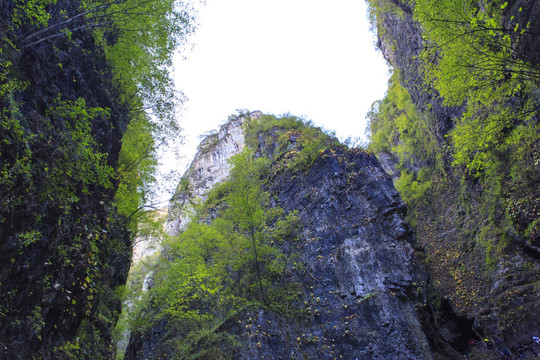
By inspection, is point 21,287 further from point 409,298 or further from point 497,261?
point 497,261

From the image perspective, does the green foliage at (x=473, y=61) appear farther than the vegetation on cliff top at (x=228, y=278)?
No

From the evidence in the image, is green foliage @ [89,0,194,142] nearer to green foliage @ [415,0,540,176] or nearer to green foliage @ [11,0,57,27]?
green foliage @ [11,0,57,27]

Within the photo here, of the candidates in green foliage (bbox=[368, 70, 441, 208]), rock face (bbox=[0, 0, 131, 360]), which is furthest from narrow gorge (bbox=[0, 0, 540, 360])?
green foliage (bbox=[368, 70, 441, 208])

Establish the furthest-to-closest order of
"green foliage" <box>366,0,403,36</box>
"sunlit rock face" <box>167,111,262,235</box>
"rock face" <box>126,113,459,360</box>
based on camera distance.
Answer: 1. "sunlit rock face" <box>167,111,262,235</box>
2. "green foliage" <box>366,0,403,36</box>
3. "rock face" <box>126,113,459,360</box>

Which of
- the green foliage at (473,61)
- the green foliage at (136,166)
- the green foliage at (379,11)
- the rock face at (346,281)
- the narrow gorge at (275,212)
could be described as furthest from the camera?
the green foliage at (379,11)

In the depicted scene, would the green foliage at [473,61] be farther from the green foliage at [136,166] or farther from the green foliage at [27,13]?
the green foliage at [136,166]

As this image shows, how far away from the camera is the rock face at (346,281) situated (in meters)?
9.09

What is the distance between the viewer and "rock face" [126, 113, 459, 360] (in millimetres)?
9091

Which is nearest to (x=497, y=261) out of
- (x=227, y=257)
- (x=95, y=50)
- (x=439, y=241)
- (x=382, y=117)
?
(x=439, y=241)

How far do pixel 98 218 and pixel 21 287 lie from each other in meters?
2.98

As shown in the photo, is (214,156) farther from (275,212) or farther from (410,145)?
(410,145)

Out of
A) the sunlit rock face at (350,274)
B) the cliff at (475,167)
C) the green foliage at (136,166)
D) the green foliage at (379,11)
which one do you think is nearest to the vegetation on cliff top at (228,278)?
the sunlit rock face at (350,274)

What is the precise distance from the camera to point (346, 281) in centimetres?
1109

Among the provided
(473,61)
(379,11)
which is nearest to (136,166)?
(473,61)
